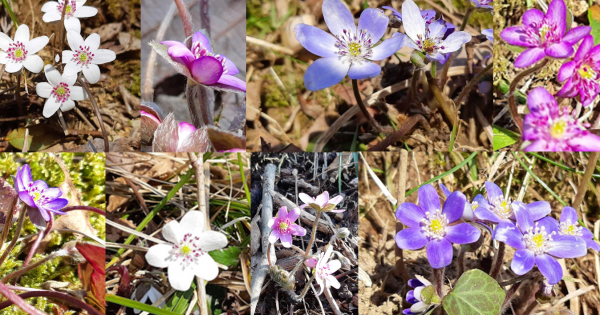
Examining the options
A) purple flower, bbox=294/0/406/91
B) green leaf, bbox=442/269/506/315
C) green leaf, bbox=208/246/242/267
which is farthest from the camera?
green leaf, bbox=208/246/242/267

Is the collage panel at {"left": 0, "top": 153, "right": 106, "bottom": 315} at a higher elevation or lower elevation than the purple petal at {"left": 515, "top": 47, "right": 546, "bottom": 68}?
lower

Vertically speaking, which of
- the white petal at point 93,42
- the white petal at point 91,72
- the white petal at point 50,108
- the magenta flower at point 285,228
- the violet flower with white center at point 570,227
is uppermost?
the white petal at point 93,42

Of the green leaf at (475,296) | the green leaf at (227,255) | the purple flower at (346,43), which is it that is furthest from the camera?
the green leaf at (227,255)

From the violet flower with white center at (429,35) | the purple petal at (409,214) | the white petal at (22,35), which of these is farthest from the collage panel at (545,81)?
the white petal at (22,35)

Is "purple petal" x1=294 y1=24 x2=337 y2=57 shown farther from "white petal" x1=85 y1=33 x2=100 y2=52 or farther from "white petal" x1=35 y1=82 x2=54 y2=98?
"white petal" x1=35 y1=82 x2=54 y2=98

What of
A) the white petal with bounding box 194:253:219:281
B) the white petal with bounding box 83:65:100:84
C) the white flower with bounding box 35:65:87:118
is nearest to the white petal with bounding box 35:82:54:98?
the white flower with bounding box 35:65:87:118

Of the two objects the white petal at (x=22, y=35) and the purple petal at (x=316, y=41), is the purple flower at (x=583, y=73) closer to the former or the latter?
the purple petal at (x=316, y=41)
